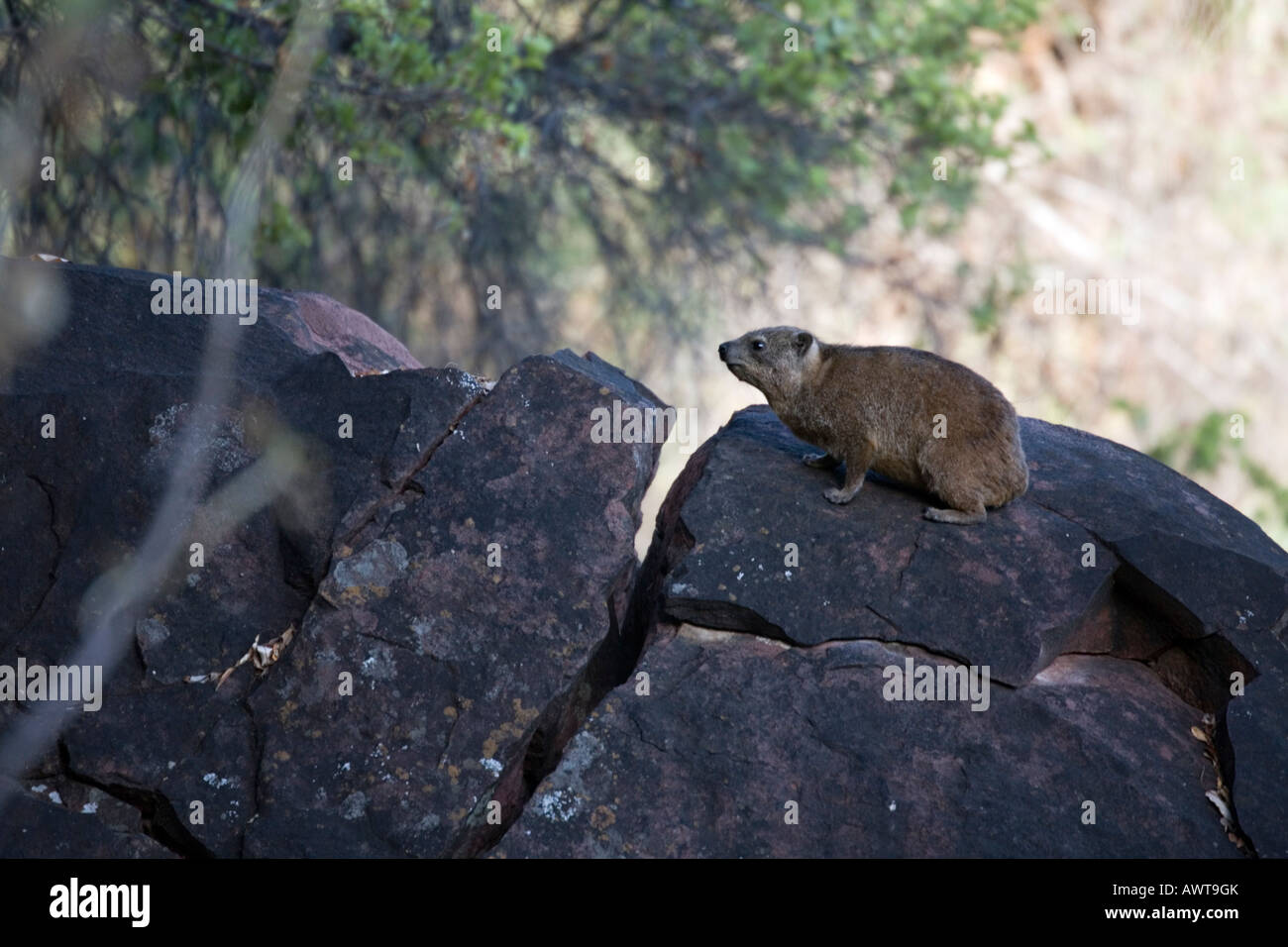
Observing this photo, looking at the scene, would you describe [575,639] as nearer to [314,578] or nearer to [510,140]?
[314,578]

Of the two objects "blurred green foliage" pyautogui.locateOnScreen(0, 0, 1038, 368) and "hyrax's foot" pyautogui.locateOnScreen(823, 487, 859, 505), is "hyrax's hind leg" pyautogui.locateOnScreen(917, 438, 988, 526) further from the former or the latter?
"blurred green foliage" pyautogui.locateOnScreen(0, 0, 1038, 368)

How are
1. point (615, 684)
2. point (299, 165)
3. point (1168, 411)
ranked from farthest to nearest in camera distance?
point (1168, 411)
point (299, 165)
point (615, 684)

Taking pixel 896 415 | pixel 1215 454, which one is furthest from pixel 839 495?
pixel 1215 454

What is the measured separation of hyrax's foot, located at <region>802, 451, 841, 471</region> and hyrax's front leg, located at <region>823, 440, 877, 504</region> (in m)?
0.16

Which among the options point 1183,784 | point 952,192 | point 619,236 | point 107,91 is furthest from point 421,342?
point 1183,784

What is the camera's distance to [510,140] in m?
9.89

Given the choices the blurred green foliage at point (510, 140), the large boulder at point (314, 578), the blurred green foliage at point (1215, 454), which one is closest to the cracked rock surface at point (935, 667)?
the large boulder at point (314, 578)

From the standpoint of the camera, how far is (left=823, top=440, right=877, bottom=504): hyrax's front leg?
6008 millimetres

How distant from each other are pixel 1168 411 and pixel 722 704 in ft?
46.2

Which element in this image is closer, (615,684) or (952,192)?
(615,684)

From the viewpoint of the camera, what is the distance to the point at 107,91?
871 centimetres

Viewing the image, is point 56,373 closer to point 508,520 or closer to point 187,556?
point 187,556

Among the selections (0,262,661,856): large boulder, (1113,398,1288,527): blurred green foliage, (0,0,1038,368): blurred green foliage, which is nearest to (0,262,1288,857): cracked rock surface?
(0,262,661,856): large boulder

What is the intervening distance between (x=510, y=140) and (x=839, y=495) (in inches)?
201
